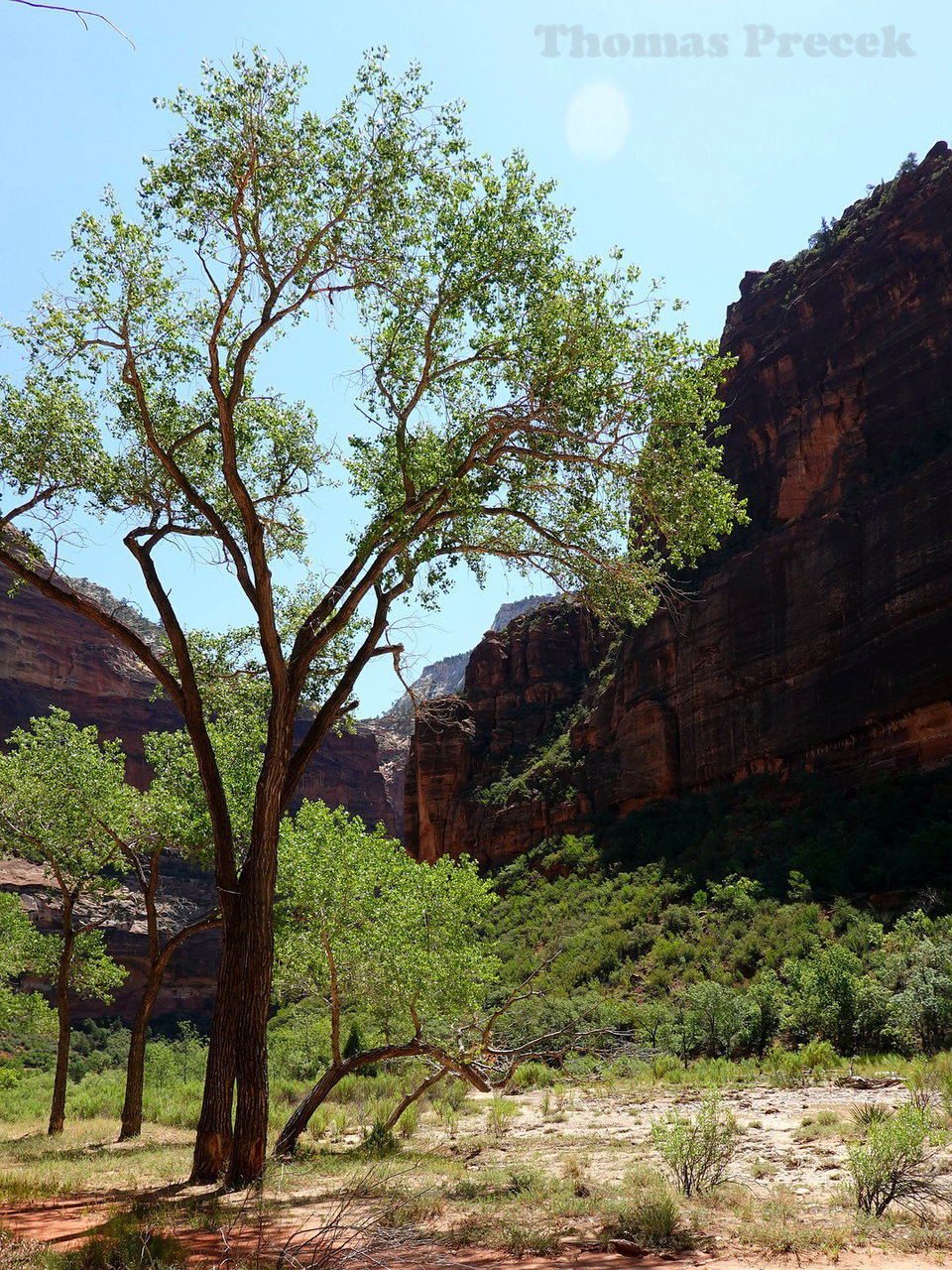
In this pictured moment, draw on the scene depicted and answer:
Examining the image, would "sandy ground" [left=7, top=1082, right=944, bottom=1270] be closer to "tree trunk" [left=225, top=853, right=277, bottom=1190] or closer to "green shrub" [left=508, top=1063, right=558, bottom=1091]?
"tree trunk" [left=225, top=853, right=277, bottom=1190]

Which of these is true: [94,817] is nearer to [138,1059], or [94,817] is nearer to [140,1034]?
[140,1034]

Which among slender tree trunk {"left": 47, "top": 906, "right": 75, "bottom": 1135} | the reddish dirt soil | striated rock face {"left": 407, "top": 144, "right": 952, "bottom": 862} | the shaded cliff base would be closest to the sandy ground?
the reddish dirt soil

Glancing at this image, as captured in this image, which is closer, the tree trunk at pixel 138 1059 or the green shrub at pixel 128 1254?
the green shrub at pixel 128 1254

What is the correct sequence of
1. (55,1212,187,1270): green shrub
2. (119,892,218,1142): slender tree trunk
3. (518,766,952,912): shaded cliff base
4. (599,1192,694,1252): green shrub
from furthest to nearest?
(518,766,952,912): shaded cliff base
(119,892,218,1142): slender tree trunk
(599,1192,694,1252): green shrub
(55,1212,187,1270): green shrub

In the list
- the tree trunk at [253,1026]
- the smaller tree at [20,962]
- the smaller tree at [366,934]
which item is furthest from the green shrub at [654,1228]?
the smaller tree at [20,962]

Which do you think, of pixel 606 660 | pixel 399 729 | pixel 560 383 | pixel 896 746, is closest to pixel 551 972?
pixel 896 746

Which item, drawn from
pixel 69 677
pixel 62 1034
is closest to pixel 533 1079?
pixel 62 1034

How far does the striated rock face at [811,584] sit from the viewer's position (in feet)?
106

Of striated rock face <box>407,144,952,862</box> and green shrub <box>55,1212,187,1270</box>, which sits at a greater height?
striated rock face <box>407,144,952,862</box>

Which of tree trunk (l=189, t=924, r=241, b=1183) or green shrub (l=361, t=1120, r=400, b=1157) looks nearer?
tree trunk (l=189, t=924, r=241, b=1183)

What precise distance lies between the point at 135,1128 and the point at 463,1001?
6.93 m

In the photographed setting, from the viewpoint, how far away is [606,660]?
50719mm

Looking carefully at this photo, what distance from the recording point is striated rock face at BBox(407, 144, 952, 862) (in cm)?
3234

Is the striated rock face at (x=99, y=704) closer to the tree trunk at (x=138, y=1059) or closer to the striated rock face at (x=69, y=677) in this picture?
the striated rock face at (x=69, y=677)
